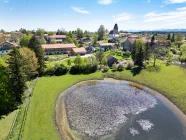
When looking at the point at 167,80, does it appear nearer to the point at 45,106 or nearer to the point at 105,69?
the point at 105,69

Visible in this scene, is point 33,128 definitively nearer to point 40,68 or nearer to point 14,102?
point 14,102

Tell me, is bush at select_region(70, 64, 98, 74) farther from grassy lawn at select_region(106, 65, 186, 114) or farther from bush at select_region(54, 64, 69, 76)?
grassy lawn at select_region(106, 65, 186, 114)

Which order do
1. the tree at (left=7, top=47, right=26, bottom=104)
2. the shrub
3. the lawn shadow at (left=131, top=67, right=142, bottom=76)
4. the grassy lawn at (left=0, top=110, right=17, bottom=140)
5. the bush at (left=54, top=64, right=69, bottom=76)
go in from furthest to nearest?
the shrub
the lawn shadow at (left=131, top=67, right=142, bottom=76)
the bush at (left=54, top=64, right=69, bottom=76)
the tree at (left=7, top=47, right=26, bottom=104)
the grassy lawn at (left=0, top=110, right=17, bottom=140)

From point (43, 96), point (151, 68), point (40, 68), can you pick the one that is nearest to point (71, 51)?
point (40, 68)

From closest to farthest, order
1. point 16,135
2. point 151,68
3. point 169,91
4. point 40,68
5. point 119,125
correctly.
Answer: point 16,135 → point 119,125 → point 169,91 → point 40,68 → point 151,68

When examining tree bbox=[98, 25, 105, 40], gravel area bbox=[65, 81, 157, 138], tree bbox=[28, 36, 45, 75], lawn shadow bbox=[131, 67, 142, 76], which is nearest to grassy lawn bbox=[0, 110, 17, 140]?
gravel area bbox=[65, 81, 157, 138]

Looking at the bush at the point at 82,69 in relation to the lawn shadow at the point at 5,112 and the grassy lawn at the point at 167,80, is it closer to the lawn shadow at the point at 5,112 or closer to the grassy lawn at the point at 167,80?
the grassy lawn at the point at 167,80

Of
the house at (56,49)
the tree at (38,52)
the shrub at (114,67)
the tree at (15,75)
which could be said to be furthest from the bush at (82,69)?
the house at (56,49)

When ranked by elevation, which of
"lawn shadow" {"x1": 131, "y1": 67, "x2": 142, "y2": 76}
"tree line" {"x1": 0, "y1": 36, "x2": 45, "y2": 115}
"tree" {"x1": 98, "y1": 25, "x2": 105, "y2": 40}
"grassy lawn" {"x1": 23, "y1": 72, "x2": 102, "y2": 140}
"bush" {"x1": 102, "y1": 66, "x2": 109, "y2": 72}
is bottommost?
"grassy lawn" {"x1": 23, "y1": 72, "x2": 102, "y2": 140}
